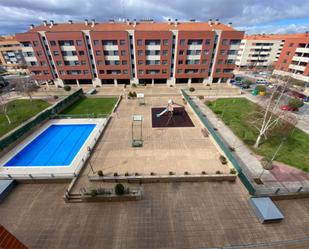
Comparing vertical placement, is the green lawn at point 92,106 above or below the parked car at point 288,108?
below

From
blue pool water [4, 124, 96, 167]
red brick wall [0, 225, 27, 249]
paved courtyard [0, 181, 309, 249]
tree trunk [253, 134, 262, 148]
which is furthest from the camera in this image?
tree trunk [253, 134, 262, 148]

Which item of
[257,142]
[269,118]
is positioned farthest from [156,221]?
A: [269,118]

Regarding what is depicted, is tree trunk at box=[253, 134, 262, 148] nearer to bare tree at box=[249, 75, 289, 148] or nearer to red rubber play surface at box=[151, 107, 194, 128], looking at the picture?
bare tree at box=[249, 75, 289, 148]

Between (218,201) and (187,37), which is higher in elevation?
(187,37)

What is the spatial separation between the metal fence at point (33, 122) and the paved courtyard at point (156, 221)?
9.28m

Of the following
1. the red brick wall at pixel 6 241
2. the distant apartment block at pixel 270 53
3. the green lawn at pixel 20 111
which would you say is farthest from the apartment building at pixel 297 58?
the green lawn at pixel 20 111

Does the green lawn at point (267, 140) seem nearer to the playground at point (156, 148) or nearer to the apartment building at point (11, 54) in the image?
the playground at point (156, 148)

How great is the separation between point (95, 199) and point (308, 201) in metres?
18.5

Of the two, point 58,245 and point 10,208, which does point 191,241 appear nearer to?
point 58,245

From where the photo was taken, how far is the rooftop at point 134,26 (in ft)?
140

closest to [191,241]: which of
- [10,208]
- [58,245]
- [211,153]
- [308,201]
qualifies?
[58,245]

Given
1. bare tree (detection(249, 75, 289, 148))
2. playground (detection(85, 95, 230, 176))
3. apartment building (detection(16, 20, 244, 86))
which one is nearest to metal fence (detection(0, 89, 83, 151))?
playground (detection(85, 95, 230, 176))

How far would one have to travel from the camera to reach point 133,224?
11.1m

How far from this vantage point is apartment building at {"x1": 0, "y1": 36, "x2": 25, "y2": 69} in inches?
3071
